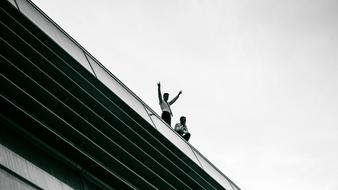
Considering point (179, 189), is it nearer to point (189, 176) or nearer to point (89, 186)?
point (189, 176)

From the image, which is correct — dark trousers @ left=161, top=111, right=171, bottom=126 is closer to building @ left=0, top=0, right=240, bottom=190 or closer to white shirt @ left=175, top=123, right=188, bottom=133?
white shirt @ left=175, top=123, right=188, bottom=133

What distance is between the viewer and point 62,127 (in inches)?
215

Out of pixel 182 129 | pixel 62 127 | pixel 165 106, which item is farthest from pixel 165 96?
pixel 62 127

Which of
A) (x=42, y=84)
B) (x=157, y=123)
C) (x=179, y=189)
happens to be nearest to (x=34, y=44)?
(x=42, y=84)

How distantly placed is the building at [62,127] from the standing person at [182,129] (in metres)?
3.64

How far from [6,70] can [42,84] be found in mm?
552

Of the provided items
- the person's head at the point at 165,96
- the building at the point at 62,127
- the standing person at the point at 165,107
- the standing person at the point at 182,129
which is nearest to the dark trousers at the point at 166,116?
the standing person at the point at 165,107

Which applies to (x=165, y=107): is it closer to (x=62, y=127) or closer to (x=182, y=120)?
(x=182, y=120)

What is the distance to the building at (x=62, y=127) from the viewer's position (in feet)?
15.8

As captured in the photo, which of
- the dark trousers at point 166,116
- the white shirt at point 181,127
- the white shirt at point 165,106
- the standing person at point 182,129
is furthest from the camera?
the white shirt at point 165,106

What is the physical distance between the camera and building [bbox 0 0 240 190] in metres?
4.82

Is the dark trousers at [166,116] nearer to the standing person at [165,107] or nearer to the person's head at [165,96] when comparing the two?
the standing person at [165,107]

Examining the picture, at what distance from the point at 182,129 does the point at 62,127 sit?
6.56 m

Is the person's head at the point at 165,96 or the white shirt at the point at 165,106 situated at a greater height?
the person's head at the point at 165,96
